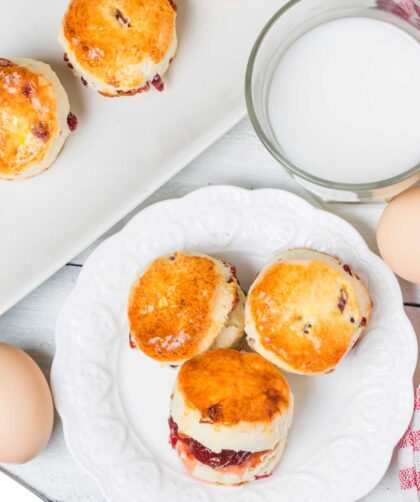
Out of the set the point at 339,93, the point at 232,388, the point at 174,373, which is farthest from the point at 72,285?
the point at 339,93

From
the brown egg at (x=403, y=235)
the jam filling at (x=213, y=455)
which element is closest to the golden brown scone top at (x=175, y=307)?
the jam filling at (x=213, y=455)

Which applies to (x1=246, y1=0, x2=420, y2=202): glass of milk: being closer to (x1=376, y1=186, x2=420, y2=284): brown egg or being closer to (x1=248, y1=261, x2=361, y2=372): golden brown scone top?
(x1=376, y1=186, x2=420, y2=284): brown egg

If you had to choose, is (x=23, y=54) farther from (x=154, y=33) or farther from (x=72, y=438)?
(x=72, y=438)

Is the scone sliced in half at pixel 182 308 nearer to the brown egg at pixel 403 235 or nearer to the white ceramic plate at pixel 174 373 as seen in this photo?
the white ceramic plate at pixel 174 373

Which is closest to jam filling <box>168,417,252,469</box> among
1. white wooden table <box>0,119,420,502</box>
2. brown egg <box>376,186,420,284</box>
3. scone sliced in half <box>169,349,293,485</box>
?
scone sliced in half <box>169,349,293,485</box>

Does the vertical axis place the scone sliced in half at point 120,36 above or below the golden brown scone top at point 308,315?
above

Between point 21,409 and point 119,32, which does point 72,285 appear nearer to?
point 21,409

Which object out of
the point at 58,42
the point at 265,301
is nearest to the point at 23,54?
the point at 58,42
